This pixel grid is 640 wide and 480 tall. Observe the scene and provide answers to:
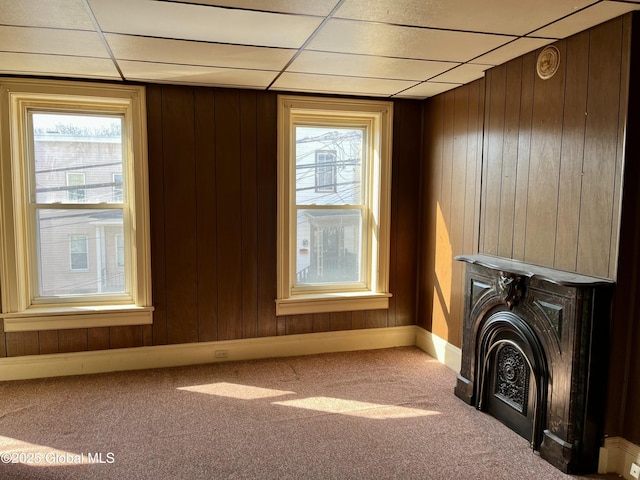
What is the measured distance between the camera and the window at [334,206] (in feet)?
13.4

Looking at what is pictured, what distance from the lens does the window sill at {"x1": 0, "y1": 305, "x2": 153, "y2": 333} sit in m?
3.54

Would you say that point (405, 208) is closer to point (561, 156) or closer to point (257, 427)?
point (561, 156)

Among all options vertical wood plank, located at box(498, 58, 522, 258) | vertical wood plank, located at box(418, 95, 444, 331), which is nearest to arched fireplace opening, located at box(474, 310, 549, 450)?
vertical wood plank, located at box(498, 58, 522, 258)

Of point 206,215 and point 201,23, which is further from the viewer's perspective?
point 206,215

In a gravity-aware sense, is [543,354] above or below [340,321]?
above

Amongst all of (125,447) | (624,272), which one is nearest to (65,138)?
(125,447)

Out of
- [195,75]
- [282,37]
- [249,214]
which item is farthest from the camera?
[249,214]

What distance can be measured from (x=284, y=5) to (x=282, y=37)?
1.41 ft

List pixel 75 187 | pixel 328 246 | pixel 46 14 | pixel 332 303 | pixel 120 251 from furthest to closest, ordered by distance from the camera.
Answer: pixel 328 246
pixel 332 303
pixel 120 251
pixel 75 187
pixel 46 14

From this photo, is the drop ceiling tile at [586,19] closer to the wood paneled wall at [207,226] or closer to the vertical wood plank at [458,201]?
the vertical wood plank at [458,201]

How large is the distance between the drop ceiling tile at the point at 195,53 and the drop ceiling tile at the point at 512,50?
1.23m

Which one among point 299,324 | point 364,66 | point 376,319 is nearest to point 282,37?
point 364,66

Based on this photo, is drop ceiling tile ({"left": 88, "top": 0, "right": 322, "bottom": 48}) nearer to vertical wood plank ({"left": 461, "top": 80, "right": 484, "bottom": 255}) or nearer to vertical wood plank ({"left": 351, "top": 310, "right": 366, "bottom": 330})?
vertical wood plank ({"left": 461, "top": 80, "right": 484, "bottom": 255})

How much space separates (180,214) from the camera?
3.79 metres
